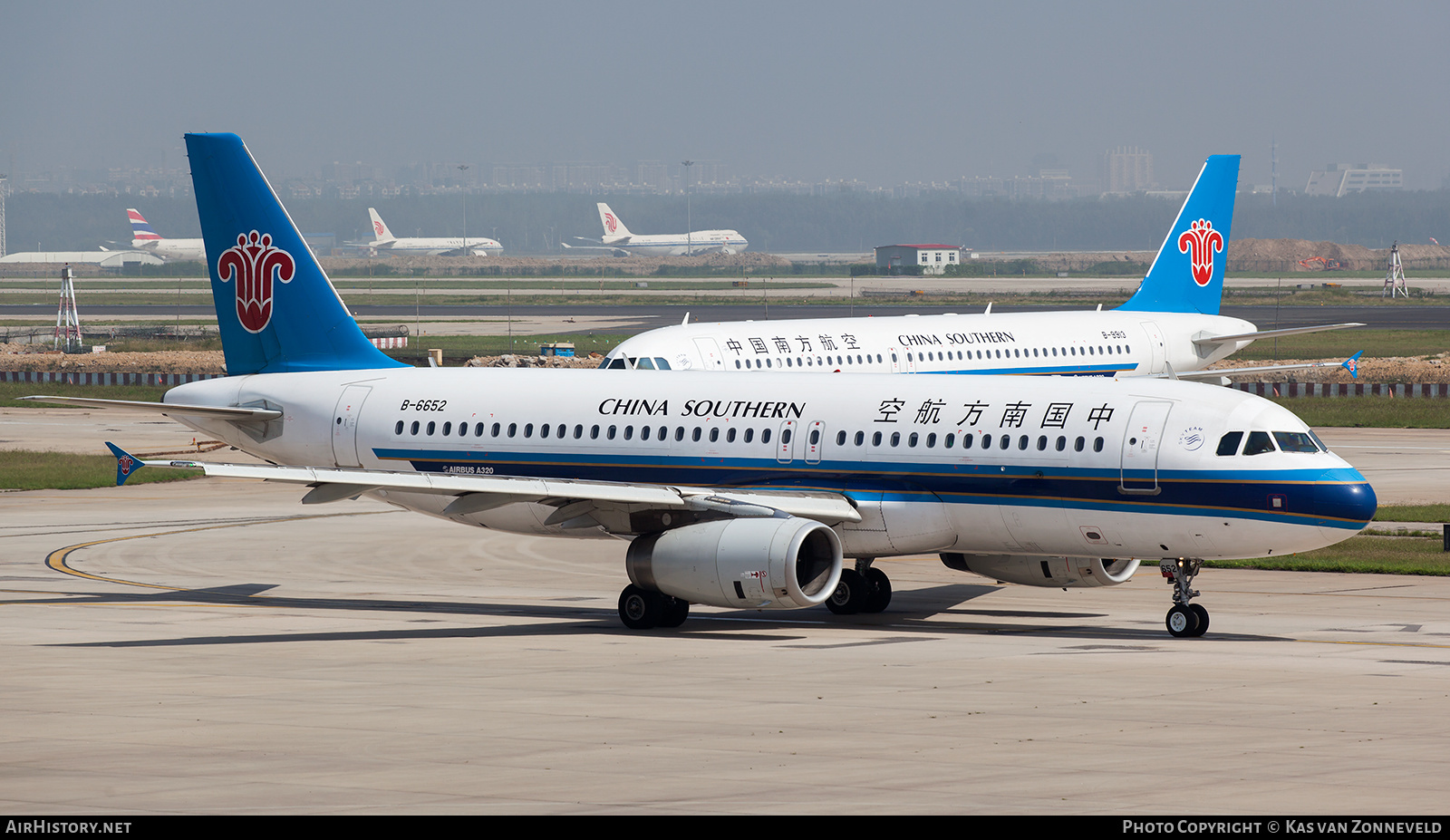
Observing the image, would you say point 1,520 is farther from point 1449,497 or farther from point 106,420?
point 1449,497

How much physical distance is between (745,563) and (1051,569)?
19.6ft

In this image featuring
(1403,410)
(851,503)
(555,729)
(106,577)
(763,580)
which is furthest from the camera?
(1403,410)

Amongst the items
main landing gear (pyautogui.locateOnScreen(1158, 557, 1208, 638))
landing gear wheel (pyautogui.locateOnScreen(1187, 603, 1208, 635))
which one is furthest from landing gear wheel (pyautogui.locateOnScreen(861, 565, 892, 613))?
landing gear wheel (pyautogui.locateOnScreen(1187, 603, 1208, 635))

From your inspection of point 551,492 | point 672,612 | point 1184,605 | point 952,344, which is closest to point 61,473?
point 952,344

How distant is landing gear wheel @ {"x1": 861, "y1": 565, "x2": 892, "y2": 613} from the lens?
102 feet

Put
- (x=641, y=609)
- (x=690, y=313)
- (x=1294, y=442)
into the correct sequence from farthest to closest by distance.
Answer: (x=690, y=313) → (x=641, y=609) → (x=1294, y=442)

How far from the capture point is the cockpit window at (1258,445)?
2667cm

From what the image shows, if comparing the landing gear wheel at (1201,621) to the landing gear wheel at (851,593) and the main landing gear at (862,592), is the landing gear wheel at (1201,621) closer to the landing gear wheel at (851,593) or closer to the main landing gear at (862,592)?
the main landing gear at (862,592)

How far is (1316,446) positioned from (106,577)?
24.4 meters

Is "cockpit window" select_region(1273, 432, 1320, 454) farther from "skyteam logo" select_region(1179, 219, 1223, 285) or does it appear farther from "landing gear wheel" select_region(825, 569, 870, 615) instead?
"skyteam logo" select_region(1179, 219, 1223, 285)

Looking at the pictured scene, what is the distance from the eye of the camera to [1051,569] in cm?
2978

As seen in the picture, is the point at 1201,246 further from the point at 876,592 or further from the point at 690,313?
the point at 690,313

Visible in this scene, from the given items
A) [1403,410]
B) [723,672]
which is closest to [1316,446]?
[723,672]

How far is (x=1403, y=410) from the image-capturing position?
69875 millimetres
